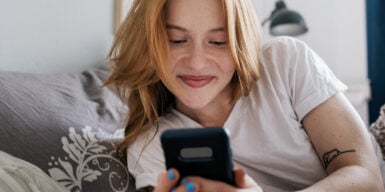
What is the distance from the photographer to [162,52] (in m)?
0.81

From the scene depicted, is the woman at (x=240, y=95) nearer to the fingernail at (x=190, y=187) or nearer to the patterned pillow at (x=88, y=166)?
the patterned pillow at (x=88, y=166)

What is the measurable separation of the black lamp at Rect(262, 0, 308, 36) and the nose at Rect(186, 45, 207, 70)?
797 millimetres

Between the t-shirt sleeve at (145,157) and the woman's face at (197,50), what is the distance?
0.41 ft

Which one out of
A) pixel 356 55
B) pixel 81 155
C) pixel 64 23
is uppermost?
pixel 64 23

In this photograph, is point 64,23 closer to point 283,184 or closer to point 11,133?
point 11,133

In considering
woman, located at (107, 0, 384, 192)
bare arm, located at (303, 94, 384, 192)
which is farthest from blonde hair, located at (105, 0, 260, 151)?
bare arm, located at (303, 94, 384, 192)

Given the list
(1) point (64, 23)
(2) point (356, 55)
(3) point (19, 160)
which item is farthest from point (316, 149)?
(2) point (356, 55)

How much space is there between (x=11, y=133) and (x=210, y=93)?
0.35 m

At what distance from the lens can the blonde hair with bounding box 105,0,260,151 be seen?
0.81 m

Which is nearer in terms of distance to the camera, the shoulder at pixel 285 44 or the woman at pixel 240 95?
the woman at pixel 240 95

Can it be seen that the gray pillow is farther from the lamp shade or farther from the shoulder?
the lamp shade

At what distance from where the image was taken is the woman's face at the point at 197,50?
2.65ft

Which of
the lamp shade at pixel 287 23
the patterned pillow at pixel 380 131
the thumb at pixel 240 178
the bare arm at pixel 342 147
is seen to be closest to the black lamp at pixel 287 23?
the lamp shade at pixel 287 23

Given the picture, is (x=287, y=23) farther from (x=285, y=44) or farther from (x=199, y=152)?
(x=199, y=152)
